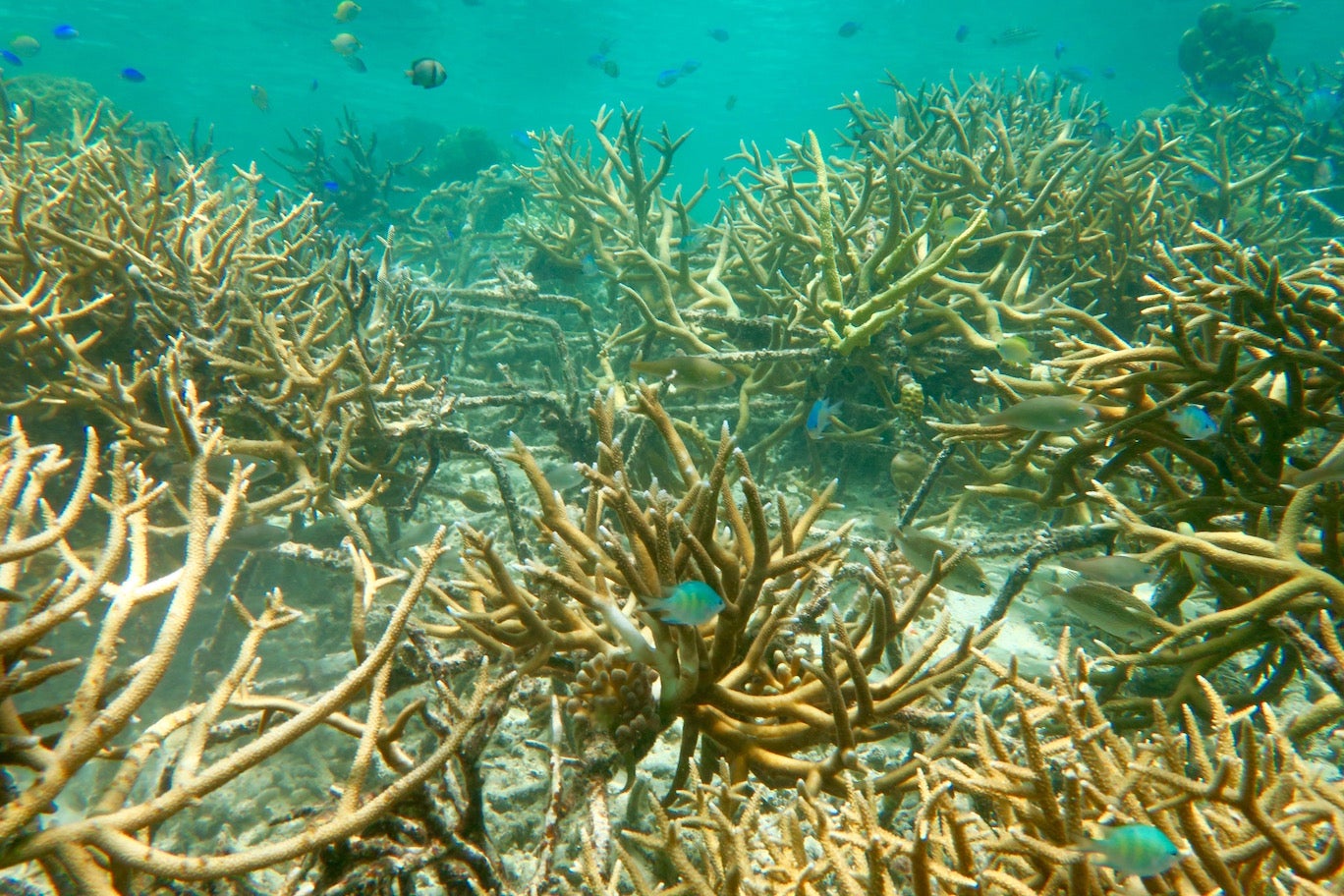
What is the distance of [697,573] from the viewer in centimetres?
198

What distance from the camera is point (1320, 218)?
9.59 meters

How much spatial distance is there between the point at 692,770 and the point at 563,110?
72838 millimetres

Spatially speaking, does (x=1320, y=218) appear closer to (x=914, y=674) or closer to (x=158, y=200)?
(x=914, y=674)

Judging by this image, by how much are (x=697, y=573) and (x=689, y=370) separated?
1904 mm

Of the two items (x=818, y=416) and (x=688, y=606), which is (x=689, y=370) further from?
(x=688, y=606)

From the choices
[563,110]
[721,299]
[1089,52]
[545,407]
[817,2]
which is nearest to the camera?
[545,407]

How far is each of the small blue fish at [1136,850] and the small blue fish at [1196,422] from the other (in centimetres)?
178

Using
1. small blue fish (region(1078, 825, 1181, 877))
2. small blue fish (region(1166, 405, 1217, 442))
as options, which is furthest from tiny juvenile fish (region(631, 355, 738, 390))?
small blue fish (region(1078, 825, 1181, 877))

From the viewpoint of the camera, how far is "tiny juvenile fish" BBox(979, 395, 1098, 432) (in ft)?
8.41

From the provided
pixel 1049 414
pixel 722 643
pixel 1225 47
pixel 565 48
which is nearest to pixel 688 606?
pixel 722 643

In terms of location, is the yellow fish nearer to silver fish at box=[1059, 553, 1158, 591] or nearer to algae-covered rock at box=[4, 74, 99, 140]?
algae-covered rock at box=[4, 74, 99, 140]

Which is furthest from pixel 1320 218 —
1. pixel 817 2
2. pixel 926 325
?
pixel 817 2

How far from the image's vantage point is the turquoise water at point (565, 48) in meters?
35.3

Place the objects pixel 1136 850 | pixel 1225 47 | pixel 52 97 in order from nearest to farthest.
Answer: pixel 1136 850 → pixel 52 97 → pixel 1225 47
